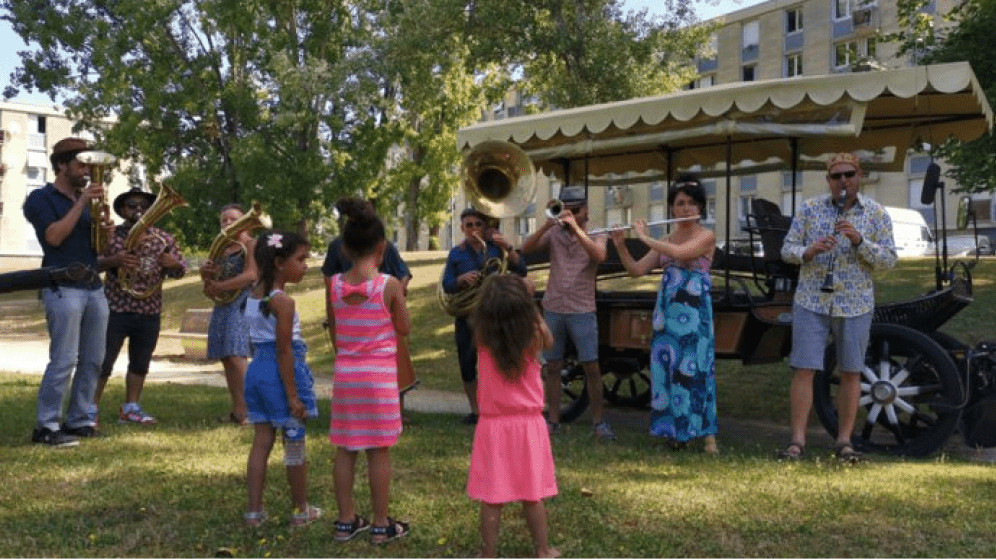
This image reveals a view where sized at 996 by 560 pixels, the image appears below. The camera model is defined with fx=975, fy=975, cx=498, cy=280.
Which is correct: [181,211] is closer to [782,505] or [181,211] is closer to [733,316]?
[733,316]

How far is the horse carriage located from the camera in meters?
6.24

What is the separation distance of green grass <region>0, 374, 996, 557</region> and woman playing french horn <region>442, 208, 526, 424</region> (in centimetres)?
95

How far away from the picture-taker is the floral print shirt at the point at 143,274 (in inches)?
277

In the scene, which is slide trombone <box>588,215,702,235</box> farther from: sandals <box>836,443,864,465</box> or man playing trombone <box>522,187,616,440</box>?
sandals <box>836,443,864,465</box>

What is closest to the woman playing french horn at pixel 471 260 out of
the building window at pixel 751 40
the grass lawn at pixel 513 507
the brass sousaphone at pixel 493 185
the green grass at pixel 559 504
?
the brass sousaphone at pixel 493 185

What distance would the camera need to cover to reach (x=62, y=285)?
238 inches

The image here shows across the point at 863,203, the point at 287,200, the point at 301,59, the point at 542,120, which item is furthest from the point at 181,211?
the point at 863,203

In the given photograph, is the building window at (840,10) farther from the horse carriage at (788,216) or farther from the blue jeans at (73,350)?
the blue jeans at (73,350)

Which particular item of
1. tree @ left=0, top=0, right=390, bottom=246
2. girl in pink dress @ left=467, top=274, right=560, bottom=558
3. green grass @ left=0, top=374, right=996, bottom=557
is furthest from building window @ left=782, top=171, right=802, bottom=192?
tree @ left=0, top=0, right=390, bottom=246

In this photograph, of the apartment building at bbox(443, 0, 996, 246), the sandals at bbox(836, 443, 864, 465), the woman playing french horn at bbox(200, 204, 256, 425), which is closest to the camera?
the sandals at bbox(836, 443, 864, 465)

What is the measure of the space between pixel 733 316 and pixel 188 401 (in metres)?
4.97

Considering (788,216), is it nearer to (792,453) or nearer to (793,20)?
(792,453)

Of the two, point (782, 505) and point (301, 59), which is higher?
point (301, 59)

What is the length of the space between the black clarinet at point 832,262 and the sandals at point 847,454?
3.12ft
